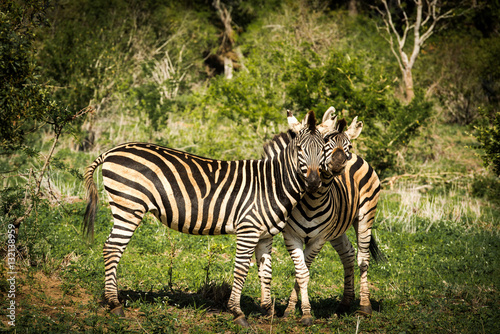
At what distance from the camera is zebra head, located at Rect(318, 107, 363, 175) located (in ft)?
16.8

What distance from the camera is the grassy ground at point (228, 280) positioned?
529 centimetres

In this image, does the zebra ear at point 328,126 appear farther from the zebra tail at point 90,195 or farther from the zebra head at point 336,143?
the zebra tail at point 90,195

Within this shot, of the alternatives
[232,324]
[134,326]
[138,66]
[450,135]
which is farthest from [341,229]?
[138,66]

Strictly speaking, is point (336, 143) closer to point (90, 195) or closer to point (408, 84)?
point (90, 195)

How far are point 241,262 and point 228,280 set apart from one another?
1.60 metres

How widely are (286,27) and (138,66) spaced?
9.22 metres

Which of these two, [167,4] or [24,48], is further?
[167,4]

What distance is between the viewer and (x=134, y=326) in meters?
5.02

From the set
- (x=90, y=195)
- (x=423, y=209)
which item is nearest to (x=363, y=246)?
(x=90, y=195)

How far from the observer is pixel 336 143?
5.34 meters

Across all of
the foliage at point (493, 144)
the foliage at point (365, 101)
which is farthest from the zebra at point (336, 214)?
the foliage at point (365, 101)

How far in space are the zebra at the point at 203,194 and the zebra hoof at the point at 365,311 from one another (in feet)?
5.52

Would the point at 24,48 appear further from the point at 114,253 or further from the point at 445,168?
the point at 445,168

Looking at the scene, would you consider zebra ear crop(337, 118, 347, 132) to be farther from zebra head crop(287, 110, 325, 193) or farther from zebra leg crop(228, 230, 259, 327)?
zebra leg crop(228, 230, 259, 327)
